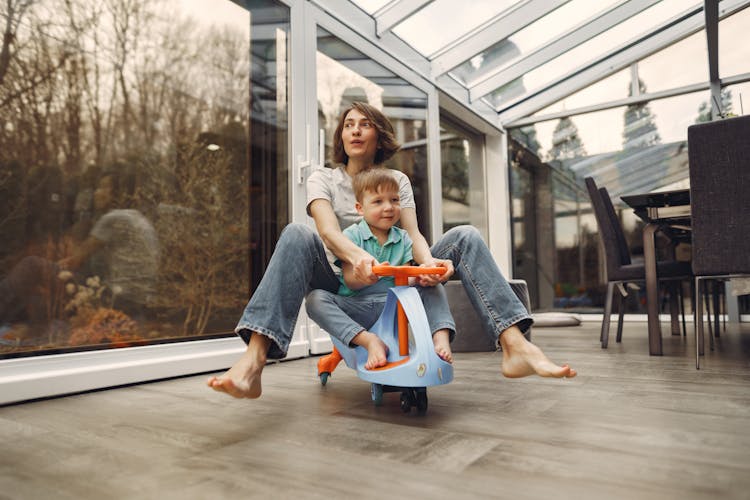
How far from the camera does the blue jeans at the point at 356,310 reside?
4.42 feet

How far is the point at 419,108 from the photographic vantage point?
3.97m

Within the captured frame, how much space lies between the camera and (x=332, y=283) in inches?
57.5

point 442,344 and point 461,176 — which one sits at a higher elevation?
point 461,176

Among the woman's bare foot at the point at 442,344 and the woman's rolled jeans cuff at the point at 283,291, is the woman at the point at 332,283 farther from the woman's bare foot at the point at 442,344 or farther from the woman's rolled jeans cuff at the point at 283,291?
the woman's bare foot at the point at 442,344

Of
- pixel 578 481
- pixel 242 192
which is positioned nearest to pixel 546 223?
pixel 242 192

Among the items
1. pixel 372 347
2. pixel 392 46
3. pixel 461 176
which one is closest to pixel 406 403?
pixel 372 347

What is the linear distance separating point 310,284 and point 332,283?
6 cm

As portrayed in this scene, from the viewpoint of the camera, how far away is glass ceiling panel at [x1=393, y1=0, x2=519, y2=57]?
370 centimetres

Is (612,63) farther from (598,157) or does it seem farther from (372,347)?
(372,347)

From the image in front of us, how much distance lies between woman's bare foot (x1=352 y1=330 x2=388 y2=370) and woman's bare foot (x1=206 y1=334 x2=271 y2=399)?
8.9 inches

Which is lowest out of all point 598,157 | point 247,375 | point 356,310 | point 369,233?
point 247,375

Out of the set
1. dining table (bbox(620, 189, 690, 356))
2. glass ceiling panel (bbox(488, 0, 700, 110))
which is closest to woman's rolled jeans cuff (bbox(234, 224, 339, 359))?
dining table (bbox(620, 189, 690, 356))

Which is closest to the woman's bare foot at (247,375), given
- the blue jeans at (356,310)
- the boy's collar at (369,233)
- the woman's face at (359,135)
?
the blue jeans at (356,310)

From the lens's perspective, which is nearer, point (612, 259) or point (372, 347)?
point (372, 347)
